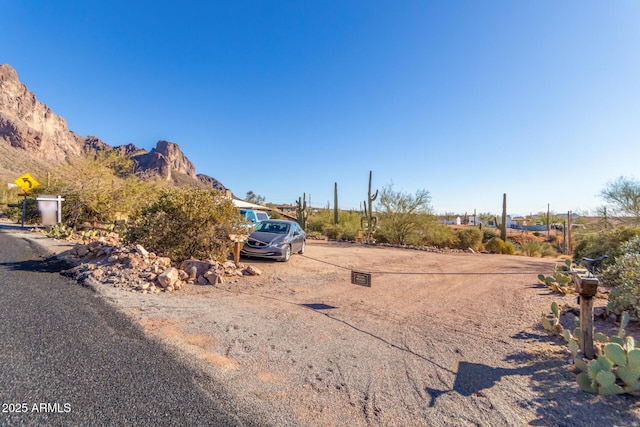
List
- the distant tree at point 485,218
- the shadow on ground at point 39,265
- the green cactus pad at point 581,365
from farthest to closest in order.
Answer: the distant tree at point 485,218
the shadow on ground at point 39,265
the green cactus pad at point 581,365

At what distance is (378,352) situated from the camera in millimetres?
3857

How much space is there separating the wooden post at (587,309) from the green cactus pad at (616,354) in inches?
27.6

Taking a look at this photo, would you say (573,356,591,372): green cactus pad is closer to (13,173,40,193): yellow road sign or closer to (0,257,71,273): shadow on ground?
(0,257,71,273): shadow on ground

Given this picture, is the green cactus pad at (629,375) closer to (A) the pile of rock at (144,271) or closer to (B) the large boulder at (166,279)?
(A) the pile of rock at (144,271)

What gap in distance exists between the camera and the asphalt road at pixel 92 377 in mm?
2398

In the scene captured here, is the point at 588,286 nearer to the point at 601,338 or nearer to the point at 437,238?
the point at 601,338

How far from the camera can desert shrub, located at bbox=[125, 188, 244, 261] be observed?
8.68 meters

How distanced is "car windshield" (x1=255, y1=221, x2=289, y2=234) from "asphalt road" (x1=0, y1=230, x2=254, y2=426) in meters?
7.08

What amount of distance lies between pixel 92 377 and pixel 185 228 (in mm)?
Result: 6290

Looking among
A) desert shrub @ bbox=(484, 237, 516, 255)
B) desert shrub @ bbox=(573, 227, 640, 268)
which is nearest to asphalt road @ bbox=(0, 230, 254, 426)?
desert shrub @ bbox=(573, 227, 640, 268)

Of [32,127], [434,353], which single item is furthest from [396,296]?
[32,127]

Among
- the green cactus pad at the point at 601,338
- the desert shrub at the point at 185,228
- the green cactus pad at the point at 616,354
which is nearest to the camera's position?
the green cactus pad at the point at 616,354

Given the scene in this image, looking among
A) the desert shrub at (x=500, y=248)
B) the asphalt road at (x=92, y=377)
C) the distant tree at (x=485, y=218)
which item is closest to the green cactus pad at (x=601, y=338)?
the asphalt road at (x=92, y=377)

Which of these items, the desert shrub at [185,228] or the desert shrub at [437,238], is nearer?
the desert shrub at [185,228]
